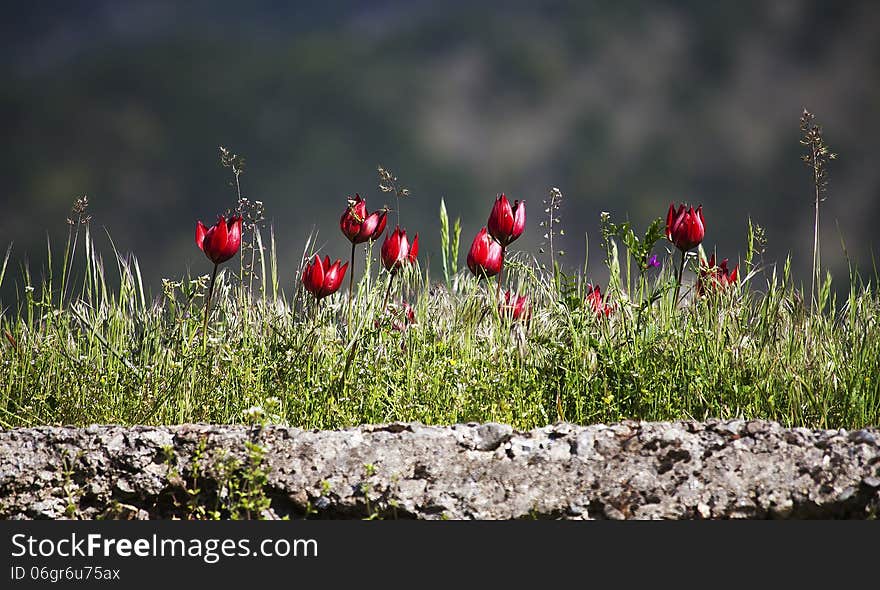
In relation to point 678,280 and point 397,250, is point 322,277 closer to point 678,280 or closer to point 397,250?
point 397,250

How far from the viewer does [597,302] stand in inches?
107

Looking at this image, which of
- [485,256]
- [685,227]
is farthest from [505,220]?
[685,227]

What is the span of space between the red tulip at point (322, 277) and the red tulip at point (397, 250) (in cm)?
19

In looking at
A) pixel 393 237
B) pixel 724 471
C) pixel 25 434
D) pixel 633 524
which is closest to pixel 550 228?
pixel 393 237

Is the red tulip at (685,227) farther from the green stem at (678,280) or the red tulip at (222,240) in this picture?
the red tulip at (222,240)

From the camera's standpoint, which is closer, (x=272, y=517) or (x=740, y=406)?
(x=272, y=517)

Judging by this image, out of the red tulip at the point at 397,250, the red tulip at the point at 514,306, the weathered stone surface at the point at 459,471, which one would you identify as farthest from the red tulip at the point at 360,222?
the weathered stone surface at the point at 459,471

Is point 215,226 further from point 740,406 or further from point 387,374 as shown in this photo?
point 740,406

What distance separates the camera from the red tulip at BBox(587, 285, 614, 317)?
8.72 ft

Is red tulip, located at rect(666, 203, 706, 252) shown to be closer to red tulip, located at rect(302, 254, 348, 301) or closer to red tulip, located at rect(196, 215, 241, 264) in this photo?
red tulip, located at rect(302, 254, 348, 301)

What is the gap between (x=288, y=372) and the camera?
7.82ft

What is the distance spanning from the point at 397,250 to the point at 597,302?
665mm

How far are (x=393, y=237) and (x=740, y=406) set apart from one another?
1.15 m

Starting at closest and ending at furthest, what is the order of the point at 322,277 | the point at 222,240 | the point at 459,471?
1. the point at 459,471
2. the point at 222,240
3. the point at 322,277
